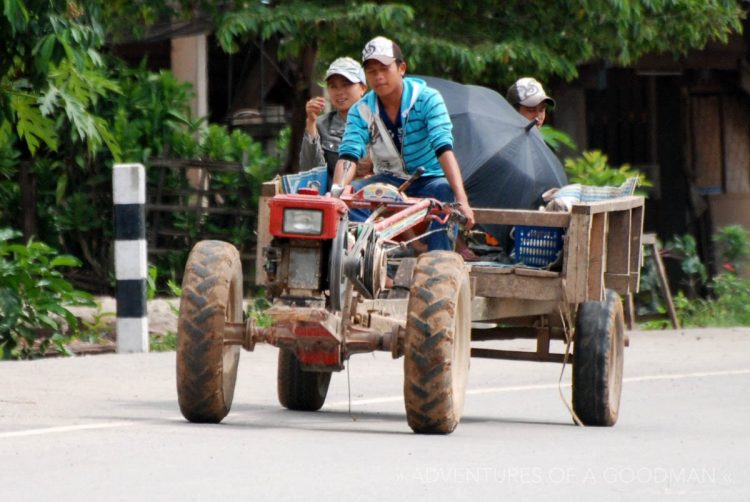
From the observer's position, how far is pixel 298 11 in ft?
45.0

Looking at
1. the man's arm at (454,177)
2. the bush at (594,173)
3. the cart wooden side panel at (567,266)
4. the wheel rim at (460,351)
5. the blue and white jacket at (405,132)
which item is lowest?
the wheel rim at (460,351)

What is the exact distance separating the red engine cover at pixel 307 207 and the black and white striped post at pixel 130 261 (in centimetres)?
407

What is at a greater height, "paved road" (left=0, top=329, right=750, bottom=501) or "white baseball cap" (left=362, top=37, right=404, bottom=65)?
"white baseball cap" (left=362, top=37, right=404, bottom=65)

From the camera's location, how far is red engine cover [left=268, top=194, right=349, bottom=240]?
6.71 metres

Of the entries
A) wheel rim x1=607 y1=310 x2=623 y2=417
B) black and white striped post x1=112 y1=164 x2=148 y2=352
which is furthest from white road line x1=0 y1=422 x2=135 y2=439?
black and white striped post x1=112 y1=164 x2=148 y2=352

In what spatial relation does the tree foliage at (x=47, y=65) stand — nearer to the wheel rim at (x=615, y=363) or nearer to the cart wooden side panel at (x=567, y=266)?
the cart wooden side panel at (x=567, y=266)

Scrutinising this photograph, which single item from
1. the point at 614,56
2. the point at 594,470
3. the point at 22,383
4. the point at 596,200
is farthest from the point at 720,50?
the point at 594,470

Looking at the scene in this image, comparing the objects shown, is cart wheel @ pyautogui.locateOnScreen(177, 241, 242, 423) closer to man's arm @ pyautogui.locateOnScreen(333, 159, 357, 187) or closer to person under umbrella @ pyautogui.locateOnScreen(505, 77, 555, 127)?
man's arm @ pyautogui.locateOnScreen(333, 159, 357, 187)

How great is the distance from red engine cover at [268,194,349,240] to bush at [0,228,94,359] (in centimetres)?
473

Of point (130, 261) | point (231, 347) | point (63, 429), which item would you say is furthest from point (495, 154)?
point (63, 429)

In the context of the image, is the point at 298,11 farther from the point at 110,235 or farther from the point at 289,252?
the point at 289,252

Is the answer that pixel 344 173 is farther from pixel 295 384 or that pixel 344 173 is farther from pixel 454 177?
pixel 295 384

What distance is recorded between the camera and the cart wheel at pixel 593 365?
8.27 m

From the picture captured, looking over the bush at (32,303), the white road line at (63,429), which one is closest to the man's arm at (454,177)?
the white road line at (63,429)
